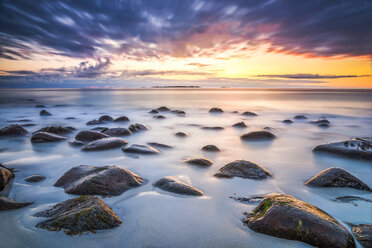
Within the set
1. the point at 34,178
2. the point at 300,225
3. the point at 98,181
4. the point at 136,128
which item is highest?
→ the point at 300,225

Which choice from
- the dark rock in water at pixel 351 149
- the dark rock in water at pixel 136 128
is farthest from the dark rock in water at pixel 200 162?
the dark rock in water at pixel 136 128

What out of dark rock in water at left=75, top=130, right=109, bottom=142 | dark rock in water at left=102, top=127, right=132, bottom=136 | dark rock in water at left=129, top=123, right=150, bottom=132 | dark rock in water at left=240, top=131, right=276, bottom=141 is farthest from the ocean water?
dark rock in water at left=129, top=123, right=150, bottom=132

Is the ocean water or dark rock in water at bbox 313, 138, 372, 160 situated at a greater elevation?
dark rock in water at bbox 313, 138, 372, 160

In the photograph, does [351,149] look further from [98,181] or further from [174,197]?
[98,181]

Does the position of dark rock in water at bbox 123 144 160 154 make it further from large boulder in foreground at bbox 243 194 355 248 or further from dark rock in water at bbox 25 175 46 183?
large boulder in foreground at bbox 243 194 355 248

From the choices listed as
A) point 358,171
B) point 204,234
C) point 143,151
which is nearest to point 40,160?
point 143,151

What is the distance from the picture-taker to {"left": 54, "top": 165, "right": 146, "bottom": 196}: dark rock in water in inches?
139

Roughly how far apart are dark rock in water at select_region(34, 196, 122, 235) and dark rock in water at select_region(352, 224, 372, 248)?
9.48 feet

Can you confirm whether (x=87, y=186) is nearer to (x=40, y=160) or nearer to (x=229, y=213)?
(x=229, y=213)

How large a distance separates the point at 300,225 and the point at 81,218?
2.56 metres

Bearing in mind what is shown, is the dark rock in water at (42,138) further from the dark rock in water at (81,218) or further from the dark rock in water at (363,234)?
the dark rock in water at (363,234)

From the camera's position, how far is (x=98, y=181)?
11.9 ft

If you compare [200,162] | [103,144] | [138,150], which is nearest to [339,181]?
[200,162]

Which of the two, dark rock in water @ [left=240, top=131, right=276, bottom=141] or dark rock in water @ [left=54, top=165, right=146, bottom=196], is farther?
dark rock in water @ [left=240, top=131, right=276, bottom=141]
